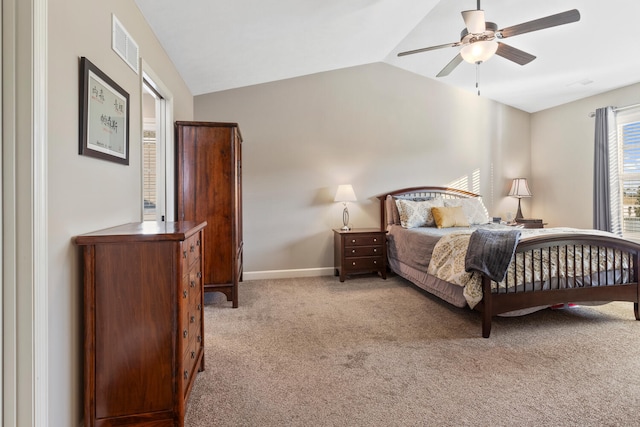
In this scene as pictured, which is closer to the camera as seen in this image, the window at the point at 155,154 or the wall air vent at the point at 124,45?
the wall air vent at the point at 124,45

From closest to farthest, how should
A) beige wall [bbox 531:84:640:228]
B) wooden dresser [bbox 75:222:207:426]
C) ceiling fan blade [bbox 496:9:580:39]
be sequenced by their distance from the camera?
wooden dresser [bbox 75:222:207:426] → ceiling fan blade [bbox 496:9:580:39] → beige wall [bbox 531:84:640:228]

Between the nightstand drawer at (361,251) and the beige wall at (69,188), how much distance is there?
307cm

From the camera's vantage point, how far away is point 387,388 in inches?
77.9

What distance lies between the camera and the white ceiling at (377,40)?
284cm

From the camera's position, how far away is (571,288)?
2.86m

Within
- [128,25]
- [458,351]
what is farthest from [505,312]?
[128,25]

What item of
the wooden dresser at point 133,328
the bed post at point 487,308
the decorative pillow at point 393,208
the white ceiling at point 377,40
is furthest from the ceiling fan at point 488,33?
the wooden dresser at point 133,328

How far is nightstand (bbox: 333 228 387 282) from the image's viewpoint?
4523 millimetres

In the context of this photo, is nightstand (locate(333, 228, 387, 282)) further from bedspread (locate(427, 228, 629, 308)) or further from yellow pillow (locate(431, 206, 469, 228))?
→ bedspread (locate(427, 228, 629, 308))

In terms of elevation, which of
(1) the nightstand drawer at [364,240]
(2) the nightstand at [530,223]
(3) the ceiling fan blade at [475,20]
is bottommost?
(1) the nightstand drawer at [364,240]

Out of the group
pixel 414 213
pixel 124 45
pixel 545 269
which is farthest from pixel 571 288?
pixel 124 45

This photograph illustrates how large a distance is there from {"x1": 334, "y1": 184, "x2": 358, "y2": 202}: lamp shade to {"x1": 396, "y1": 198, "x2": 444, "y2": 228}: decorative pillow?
2.16 feet

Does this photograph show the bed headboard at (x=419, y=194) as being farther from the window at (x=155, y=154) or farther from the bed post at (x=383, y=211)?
the window at (x=155, y=154)

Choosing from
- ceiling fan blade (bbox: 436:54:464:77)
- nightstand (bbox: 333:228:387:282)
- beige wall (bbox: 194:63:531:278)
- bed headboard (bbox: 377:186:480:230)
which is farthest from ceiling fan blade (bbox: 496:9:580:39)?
nightstand (bbox: 333:228:387:282)
